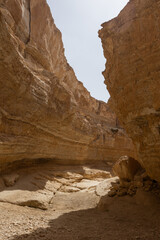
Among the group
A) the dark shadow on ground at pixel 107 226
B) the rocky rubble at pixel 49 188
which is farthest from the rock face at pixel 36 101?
the dark shadow on ground at pixel 107 226

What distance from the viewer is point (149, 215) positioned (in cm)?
505

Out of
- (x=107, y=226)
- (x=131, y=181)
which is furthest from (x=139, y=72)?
(x=107, y=226)

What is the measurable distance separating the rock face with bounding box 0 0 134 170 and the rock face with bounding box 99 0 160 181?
18.2 feet

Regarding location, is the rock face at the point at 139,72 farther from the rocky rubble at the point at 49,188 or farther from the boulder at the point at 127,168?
the rocky rubble at the point at 49,188

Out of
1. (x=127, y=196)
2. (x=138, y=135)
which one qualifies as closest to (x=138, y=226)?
(x=127, y=196)

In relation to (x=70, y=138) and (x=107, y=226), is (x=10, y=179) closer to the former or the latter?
(x=70, y=138)

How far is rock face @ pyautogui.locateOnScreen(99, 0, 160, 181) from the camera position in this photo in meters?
5.21

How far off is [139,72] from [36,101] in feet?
22.6

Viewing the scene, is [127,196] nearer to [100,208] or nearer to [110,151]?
[100,208]

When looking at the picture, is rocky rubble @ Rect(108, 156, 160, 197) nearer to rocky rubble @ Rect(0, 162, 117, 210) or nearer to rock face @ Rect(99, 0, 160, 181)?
rock face @ Rect(99, 0, 160, 181)

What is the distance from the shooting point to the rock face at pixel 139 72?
17.1ft

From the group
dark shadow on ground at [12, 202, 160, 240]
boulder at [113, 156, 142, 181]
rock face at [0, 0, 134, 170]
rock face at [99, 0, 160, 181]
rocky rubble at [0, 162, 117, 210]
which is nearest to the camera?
dark shadow on ground at [12, 202, 160, 240]

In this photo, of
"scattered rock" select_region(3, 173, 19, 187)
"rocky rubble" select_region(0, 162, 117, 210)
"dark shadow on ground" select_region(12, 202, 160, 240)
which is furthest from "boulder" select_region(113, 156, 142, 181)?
"scattered rock" select_region(3, 173, 19, 187)

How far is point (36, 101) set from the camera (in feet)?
34.2
